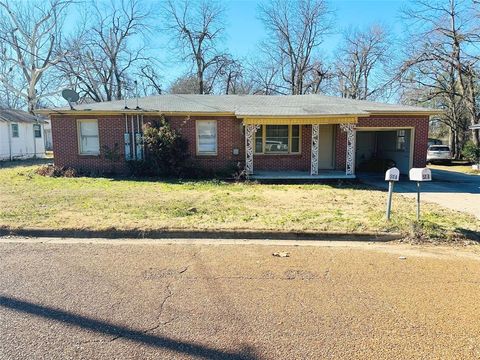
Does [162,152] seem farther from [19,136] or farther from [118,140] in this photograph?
[19,136]

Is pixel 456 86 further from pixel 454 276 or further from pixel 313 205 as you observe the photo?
pixel 454 276

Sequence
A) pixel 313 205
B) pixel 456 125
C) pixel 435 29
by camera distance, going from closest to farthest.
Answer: pixel 313 205 → pixel 435 29 → pixel 456 125

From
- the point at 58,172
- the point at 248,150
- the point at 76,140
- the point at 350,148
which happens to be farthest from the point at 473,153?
the point at 58,172

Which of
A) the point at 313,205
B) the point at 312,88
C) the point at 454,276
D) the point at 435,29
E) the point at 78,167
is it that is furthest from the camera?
the point at 312,88

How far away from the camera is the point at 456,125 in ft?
98.6

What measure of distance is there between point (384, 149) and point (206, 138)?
30.4 ft

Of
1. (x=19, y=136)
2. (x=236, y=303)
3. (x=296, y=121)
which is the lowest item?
(x=236, y=303)

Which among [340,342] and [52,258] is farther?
[52,258]

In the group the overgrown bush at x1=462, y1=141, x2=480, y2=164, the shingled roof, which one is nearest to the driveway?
the shingled roof

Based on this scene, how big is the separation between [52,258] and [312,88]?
37788 millimetres

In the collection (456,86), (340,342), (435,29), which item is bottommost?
(340,342)

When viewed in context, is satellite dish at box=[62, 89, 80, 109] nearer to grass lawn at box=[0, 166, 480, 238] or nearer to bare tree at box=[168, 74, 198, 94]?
grass lawn at box=[0, 166, 480, 238]

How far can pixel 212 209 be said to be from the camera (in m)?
7.84

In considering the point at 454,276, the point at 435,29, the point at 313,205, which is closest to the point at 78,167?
the point at 313,205
